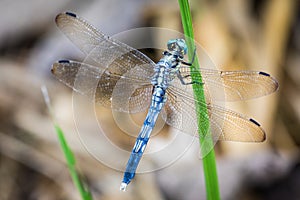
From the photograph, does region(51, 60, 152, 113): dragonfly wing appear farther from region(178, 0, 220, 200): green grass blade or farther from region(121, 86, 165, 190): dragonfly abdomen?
region(178, 0, 220, 200): green grass blade

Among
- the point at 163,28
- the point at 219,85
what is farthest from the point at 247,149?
the point at 219,85

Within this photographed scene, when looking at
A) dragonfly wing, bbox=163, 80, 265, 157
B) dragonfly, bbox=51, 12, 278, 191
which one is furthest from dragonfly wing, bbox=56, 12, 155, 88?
dragonfly wing, bbox=163, 80, 265, 157

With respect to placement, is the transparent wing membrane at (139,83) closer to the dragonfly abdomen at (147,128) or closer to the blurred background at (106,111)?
the dragonfly abdomen at (147,128)

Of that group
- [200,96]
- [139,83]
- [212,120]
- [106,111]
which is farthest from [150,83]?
[106,111]

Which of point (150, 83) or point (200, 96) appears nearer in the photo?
point (200, 96)

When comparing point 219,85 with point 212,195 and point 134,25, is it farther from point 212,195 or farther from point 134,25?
point 134,25

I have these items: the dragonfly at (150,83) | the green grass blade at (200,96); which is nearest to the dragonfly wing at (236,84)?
the dragonfly at (150,83)

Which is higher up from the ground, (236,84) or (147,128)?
(236,84)

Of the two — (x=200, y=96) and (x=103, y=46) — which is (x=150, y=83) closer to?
(x=103, y=46)
